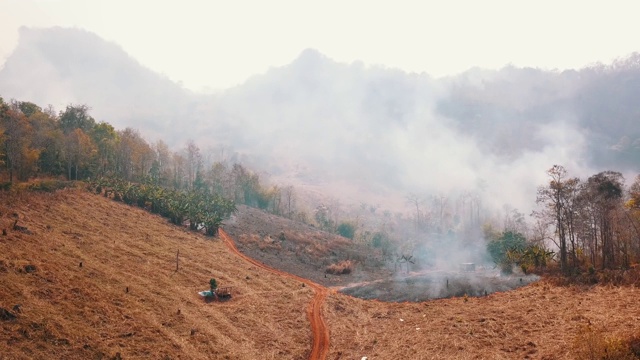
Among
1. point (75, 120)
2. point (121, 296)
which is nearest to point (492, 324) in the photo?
point (121, 296)

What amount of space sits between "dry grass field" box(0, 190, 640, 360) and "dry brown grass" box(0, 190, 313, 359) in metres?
0.11

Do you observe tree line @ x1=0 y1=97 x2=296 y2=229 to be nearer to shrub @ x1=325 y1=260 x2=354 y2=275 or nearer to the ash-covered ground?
shrub @ x1=325 y1=260 x2=354 y2=275

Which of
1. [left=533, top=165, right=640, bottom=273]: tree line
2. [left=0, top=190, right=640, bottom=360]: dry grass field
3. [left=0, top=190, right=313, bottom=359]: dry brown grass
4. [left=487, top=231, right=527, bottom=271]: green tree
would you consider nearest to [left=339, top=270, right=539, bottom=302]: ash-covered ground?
[left=0, top=190, right=640, bottom=360]: dry grass field

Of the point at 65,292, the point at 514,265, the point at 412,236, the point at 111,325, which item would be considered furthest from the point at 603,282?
the point at 412,236

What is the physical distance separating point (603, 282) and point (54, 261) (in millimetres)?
47187

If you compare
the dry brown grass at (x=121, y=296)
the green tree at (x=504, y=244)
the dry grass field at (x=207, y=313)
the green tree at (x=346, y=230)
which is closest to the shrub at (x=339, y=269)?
the dry brown grass at (x=121, y=296)

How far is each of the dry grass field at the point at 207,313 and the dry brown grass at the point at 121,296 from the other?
11 centimetres

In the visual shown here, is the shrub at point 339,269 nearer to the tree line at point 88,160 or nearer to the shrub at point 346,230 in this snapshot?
the tree line at point 88,160

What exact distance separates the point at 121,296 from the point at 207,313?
7.35m

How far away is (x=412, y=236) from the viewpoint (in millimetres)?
167000

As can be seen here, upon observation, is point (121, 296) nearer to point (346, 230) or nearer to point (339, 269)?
point (339, 269)

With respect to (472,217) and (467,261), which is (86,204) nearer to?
(467,261)

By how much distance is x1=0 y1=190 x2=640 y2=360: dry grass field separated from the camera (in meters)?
22.5

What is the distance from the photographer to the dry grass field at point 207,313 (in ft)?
73.9
